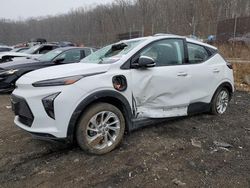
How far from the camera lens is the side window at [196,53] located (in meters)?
4.97

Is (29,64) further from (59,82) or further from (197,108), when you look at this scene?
(197,108)


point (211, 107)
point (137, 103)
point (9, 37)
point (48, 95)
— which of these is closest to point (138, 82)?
point (137, 103)

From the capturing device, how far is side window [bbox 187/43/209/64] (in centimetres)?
497

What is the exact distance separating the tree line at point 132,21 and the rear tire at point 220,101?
57.6ft

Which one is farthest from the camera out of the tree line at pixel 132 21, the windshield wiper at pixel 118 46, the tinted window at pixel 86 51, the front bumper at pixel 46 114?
the tree line at pixel 132 21

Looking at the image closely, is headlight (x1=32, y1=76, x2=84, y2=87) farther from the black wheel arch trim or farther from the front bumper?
the black wheel arch trim

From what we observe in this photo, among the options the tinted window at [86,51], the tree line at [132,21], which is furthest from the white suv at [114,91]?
the tree line at [132,21]

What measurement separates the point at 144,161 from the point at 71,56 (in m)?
5.96

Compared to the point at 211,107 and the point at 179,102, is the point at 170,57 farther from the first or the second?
the point at 211,107

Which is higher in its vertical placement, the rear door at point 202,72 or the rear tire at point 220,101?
the rear door at point 202,72

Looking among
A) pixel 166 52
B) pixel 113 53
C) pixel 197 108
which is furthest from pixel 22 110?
pixel 197 108

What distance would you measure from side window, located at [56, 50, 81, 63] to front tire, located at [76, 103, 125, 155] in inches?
202

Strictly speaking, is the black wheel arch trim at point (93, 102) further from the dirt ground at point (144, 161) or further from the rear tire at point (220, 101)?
the rear tire at point (220, 101)

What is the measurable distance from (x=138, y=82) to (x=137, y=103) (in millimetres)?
313
